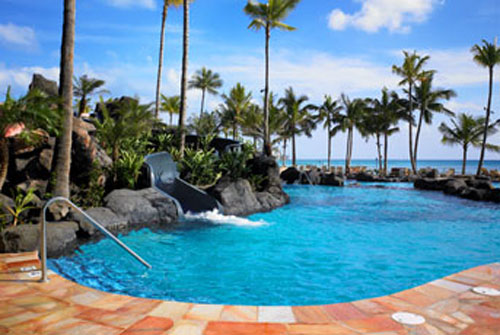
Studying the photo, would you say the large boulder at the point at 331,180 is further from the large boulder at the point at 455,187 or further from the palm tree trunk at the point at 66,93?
the palm tree trunk at the point at 66,93

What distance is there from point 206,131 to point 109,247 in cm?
2927

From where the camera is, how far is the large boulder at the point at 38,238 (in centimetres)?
544

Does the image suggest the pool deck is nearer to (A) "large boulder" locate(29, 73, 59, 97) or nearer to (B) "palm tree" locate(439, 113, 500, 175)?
(A) "large boulder" locate(29, 73, 59, 97)

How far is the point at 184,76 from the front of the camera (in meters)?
15.0

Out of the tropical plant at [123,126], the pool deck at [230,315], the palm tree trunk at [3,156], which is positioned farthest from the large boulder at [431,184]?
the palm tree trunk at [3,156]

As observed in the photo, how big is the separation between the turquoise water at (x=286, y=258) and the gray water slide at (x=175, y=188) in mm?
1046

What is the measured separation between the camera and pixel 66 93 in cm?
787

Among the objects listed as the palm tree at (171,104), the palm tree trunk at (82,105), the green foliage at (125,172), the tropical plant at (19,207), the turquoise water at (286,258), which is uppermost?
the palm tree at (171,104)

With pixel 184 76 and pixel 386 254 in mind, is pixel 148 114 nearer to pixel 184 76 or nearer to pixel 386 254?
pixel 184 76

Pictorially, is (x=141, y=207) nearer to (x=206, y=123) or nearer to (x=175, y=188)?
(x=175, y=188)

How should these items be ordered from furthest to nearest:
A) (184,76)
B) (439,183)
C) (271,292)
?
1. (439,183)
2. (184,76)
3. (271,292)

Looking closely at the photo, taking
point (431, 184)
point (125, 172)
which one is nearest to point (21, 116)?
point (125, 172)

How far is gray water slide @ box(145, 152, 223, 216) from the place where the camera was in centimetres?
1080

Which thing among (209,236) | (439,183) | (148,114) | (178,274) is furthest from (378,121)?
(178,274)
